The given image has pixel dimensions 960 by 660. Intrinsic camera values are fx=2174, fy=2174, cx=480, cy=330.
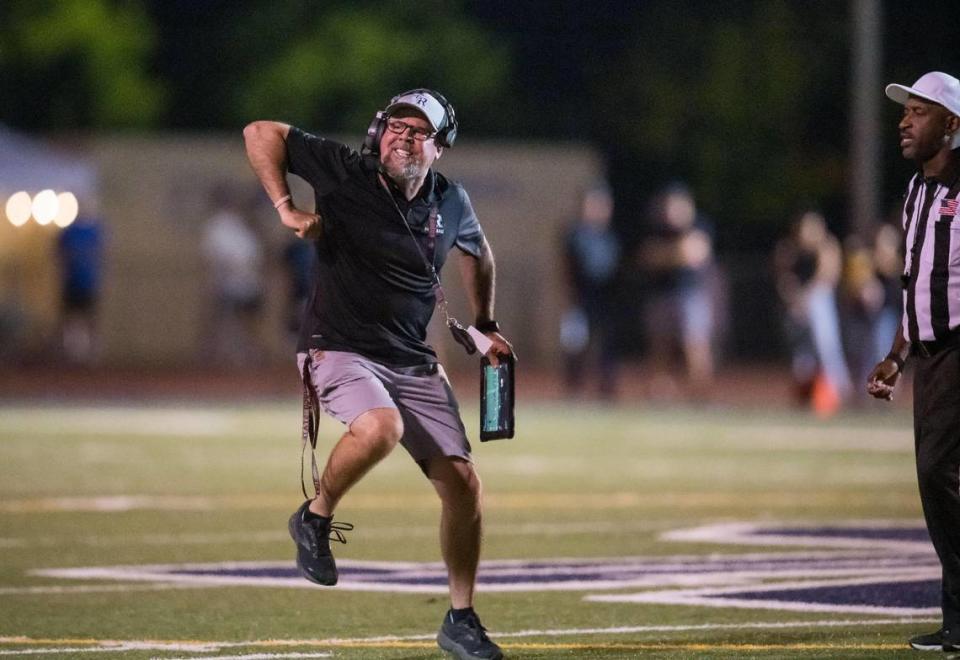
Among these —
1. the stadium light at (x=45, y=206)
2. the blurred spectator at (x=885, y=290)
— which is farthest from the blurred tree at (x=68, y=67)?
the blurred spectator at (x=885, y=290)

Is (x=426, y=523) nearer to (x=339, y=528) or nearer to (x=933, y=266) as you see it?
(x=339, y=528)

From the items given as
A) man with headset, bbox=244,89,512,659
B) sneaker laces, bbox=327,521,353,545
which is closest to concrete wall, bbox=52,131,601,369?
sneaker laces, bbox=327,521,353,545

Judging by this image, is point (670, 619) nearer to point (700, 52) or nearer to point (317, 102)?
point (700, 52)

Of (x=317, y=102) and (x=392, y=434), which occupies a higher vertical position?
(x=317, y=102)

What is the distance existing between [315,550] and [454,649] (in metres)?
0.63

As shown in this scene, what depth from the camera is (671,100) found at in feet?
163

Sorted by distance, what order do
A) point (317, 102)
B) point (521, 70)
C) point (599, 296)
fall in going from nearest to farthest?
point (599, 296) → point (317, 102) → point (521, 70)

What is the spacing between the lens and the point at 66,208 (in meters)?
33.3

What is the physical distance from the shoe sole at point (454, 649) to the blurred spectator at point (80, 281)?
24269mm

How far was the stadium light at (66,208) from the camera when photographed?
3325 cm

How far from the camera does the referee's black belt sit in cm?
825

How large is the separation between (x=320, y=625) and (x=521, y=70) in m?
54.8


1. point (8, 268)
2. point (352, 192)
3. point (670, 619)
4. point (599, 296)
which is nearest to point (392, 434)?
point (352, 192)

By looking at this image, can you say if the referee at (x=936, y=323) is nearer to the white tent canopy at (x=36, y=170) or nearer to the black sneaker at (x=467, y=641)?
the black sneaker at (x=467, y=641)
